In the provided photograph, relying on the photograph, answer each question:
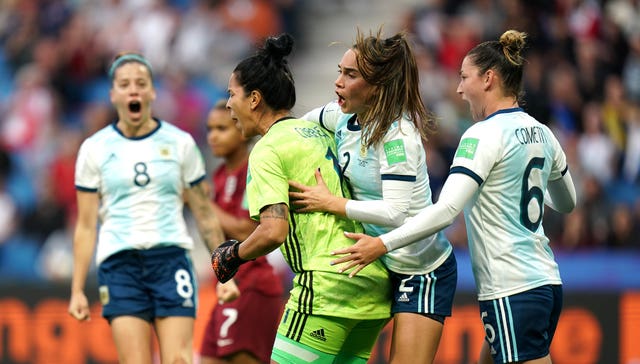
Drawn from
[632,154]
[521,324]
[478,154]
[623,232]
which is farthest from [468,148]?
[632,154]

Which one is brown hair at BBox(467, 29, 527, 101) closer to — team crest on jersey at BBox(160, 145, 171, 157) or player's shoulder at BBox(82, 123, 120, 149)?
team crest on jersey at BBox(160, 145, 171, 157)

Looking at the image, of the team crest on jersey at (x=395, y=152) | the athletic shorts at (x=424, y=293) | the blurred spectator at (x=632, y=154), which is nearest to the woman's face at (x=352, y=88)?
the team crest on jersey at (x=395, y=152)

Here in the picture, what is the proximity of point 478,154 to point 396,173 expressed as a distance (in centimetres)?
45

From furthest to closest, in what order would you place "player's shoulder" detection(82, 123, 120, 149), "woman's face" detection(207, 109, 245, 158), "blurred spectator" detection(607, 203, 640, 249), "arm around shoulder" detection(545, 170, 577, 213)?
"blurred spectator" detection(607, 203, 640, 249) < "woman's face" detection(207, 109, 245, 158) < "player's shoulder" detection(82, 123, 120, 149) < "arm around shoulder" detection(545, 170, 577, 213)

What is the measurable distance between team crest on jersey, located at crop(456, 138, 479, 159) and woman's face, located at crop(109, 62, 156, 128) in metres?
2.68

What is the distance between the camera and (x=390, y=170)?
5.76 m

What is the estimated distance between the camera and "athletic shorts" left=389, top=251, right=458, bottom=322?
19.6 ft

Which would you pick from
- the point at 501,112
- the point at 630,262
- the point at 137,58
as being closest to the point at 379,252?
the point at 501,112

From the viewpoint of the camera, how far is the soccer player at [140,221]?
7.28 metres

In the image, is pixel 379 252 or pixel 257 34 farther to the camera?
pixel 257 34

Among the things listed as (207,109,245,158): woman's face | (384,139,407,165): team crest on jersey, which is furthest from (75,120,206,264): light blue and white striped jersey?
(384,139,407,165): team crest on jersey

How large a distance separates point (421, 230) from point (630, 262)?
6970 mm

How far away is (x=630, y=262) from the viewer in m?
11.9

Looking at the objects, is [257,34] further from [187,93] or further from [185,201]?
[185,201]
